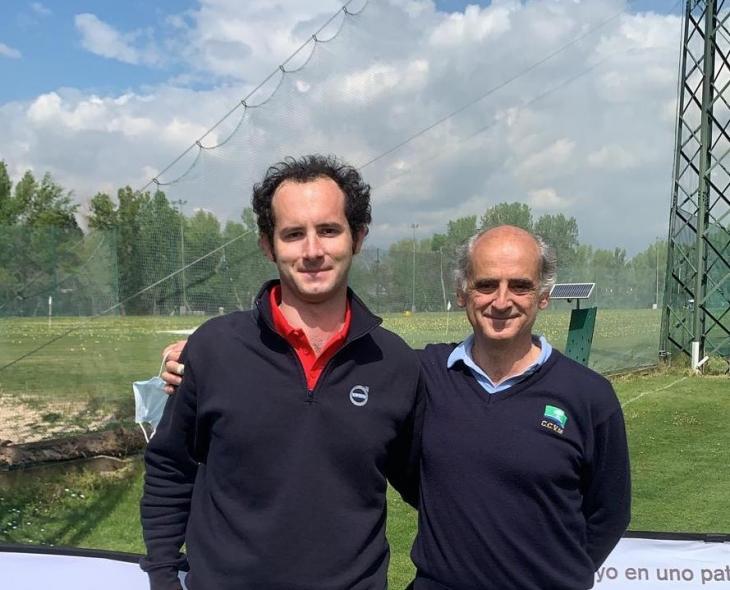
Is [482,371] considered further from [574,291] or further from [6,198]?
[6,198]

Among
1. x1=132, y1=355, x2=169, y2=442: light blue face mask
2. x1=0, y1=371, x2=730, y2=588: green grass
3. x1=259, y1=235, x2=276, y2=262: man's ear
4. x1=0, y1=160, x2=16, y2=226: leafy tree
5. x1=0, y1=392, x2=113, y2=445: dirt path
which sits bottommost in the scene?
x1=0, y1=371, x2=730, y2=588: green grass

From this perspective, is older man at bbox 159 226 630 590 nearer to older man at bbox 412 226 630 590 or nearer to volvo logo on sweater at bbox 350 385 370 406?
older man at bbox 412 226 630 590

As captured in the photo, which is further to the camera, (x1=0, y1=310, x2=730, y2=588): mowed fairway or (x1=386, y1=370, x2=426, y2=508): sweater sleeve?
(x1=0, y1=310, x2=730, y2=588): mowed fairway

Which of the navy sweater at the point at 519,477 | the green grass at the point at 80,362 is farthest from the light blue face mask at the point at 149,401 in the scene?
the navy sweater at the point at 519,477

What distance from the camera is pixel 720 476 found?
744 centimetres

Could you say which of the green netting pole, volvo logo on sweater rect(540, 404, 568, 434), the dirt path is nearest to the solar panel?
the green netting pole

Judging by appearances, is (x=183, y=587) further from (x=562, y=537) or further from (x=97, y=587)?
(x=562, y=537)

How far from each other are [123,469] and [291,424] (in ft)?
19.4

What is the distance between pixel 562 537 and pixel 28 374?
6518 mm

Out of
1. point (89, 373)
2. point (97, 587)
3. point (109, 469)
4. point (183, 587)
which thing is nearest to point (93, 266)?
point (89, 373)

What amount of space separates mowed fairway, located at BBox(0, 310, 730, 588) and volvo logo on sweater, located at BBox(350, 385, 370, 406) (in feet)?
9.98

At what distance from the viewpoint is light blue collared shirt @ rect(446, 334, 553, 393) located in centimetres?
203

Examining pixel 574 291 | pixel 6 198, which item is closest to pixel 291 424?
pixel 574 291

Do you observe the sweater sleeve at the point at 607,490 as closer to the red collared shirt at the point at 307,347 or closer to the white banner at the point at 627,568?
the red collared shirt at the point at 307,347
